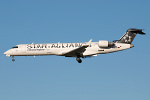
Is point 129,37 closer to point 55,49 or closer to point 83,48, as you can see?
point 83,48

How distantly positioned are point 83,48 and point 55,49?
5.28m

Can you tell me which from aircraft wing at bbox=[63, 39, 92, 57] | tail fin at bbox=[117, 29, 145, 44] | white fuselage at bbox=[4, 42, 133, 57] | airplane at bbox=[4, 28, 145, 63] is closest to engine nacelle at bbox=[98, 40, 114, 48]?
airplane at bbox=[4, 28, 145, 63]

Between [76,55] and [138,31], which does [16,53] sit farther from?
[138,31]

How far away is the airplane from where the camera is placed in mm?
59594

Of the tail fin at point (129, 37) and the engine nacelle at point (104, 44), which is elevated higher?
the tail fin at point (129, 37)

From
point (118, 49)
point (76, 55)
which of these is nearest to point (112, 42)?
point (118, 49)

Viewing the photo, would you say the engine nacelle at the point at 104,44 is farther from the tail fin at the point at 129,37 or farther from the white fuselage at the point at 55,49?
the tail fin at the point at 129,37

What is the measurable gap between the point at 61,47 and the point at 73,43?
1.95m

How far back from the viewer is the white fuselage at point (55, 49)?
60.0 metres

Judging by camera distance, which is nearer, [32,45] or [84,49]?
[84,49]

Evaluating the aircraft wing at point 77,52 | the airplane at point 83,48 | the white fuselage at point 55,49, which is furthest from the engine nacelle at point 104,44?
the aircraft wing at point 77,52

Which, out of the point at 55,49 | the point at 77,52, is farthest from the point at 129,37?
the point at 55,49

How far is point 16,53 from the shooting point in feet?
207

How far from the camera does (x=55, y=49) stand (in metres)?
61.2
